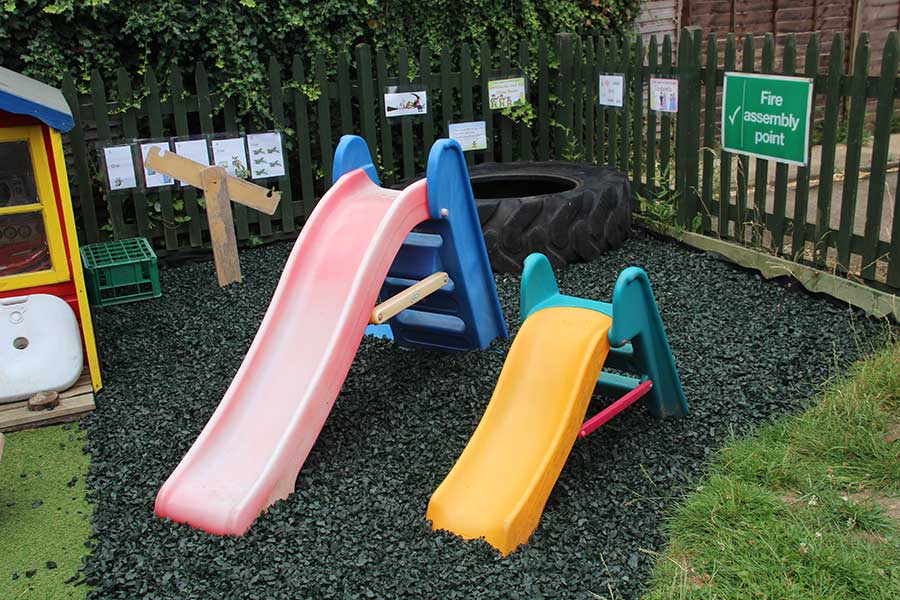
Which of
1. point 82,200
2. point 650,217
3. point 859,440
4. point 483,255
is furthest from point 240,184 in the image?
point 859,440

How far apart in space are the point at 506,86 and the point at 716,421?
4420 millimetres

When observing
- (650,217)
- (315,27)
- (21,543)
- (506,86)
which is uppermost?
(315,27)

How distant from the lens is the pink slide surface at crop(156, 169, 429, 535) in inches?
139

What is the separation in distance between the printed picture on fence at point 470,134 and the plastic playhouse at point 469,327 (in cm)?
300

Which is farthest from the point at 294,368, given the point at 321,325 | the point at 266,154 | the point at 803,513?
the point at 266,154

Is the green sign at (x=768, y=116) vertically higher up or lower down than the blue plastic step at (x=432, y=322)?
higher up

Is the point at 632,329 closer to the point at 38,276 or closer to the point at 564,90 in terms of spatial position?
the point at 38,276

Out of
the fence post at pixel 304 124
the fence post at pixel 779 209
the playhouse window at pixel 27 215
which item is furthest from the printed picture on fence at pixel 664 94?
the playhouse window at pixel 27 215

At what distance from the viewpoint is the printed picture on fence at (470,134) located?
755cm

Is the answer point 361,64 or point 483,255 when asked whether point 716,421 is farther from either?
point 361,64

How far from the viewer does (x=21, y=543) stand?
139 inches

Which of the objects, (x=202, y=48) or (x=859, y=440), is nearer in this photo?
(x=859, y=440)

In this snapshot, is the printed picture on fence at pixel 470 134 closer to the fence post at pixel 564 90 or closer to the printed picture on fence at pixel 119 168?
the fence post at pixel 564 90

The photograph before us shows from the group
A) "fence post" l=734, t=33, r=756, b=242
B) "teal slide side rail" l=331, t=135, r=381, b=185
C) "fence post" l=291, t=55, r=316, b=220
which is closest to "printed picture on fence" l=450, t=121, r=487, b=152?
"fence post" l=291, t=55, r=316, b=220
